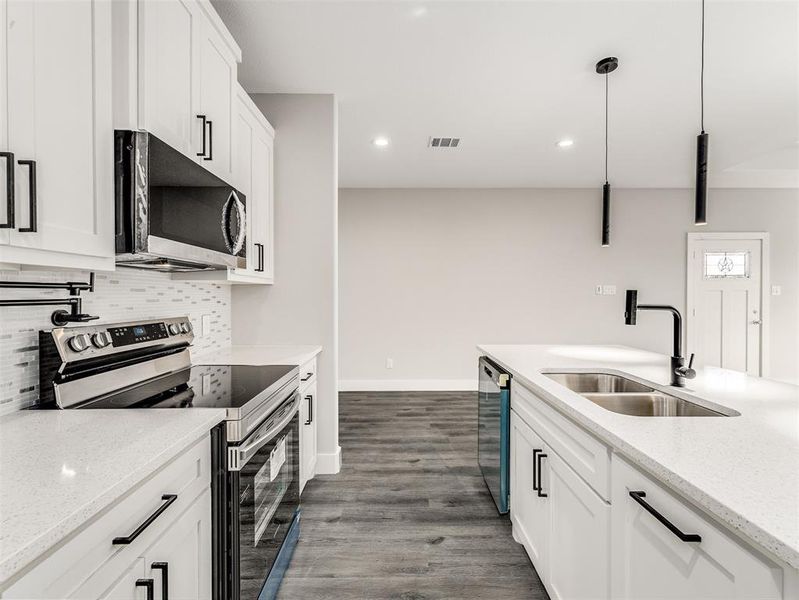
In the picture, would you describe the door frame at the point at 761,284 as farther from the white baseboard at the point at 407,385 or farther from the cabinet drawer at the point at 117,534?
the cabinet drawer at the point at 117,534

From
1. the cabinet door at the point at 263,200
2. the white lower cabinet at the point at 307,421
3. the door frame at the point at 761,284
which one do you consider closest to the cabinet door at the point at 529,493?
the white lower cabinet at the point at 307,421

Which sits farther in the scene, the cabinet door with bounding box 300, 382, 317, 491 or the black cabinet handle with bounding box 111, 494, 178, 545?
the cabinet door with bounding box 300, 382, 317, 491

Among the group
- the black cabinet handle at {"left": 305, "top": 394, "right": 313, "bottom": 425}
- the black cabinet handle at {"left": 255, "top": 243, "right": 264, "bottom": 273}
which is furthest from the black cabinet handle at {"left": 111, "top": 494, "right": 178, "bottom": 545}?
the black cabinet handle at {"left": 255, "top": 243, "right": 264, "bottom": 273}

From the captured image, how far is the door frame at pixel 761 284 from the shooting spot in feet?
17.7

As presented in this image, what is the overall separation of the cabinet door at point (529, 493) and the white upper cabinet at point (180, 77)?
178cm

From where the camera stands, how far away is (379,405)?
4598mm

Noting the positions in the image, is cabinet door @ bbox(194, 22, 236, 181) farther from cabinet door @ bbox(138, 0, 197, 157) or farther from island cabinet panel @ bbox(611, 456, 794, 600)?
island cabinet panel @ bbox(611, 456, 794, 600)

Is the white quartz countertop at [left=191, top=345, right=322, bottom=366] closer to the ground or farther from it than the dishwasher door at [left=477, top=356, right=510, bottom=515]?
farther from it

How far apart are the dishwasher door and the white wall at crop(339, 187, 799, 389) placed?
276 centimetres

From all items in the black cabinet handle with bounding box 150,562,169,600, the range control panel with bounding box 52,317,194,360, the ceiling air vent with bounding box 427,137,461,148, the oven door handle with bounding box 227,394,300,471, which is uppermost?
the ceiling air vent with bounding box 427,137,461,148

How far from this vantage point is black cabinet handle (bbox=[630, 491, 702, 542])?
0.79m

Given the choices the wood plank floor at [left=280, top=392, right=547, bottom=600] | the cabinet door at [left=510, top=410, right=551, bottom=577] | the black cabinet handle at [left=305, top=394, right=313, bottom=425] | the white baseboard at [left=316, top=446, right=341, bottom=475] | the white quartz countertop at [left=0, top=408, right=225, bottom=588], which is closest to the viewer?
the white quartz countertop at [left=0, top=408, right=225, bottom=588]

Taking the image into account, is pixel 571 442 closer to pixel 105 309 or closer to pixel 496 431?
pixel 496 431

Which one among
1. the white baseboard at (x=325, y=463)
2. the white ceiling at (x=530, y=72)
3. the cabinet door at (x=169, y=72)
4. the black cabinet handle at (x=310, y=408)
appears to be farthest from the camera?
the white baseboard at (x=325, y=463)
